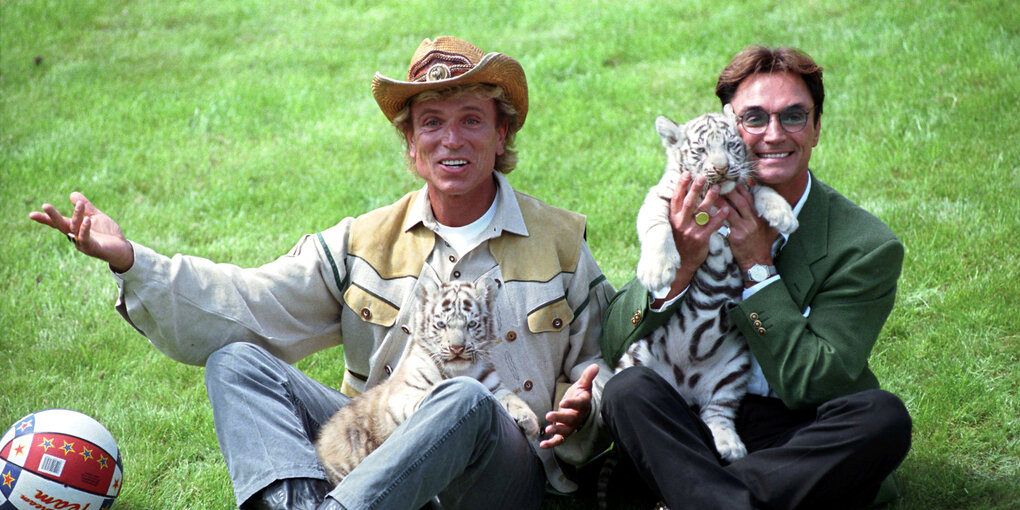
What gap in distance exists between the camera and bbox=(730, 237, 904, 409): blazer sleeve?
3605 mm

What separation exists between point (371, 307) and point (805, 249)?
71.5 inches

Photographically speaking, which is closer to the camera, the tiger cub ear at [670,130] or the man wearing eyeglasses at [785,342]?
the man wearing eyeglasses at [785,342]

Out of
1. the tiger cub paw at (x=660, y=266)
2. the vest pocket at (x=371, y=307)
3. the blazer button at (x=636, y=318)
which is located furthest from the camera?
the vest pocket at (x=371, y=307)

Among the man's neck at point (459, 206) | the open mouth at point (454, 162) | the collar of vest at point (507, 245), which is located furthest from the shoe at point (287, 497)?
the open mouth at point (454, 162)

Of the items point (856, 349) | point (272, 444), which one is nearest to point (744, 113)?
point (856, 349)

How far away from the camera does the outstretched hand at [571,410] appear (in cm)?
365

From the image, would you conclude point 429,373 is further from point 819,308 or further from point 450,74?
point 819,308

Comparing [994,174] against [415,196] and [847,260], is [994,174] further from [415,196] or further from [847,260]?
[415,196]

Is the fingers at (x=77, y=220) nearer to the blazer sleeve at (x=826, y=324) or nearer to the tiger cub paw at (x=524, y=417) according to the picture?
the tiger cub paw at (x=524, y=417)

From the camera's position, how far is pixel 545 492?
4238mm

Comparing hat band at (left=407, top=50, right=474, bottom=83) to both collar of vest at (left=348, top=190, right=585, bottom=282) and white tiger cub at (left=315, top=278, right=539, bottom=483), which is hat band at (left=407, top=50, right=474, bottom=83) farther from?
white tiger cub at (left=315, top=278, right=539, bottom=483)

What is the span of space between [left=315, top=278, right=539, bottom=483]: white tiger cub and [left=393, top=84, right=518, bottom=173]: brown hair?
0.75m

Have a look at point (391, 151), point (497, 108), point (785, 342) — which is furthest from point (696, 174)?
point (391, 151)

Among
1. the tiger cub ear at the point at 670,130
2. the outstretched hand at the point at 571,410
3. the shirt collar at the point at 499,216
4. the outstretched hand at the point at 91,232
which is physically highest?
the tiger cub ear at the point at 670,130
